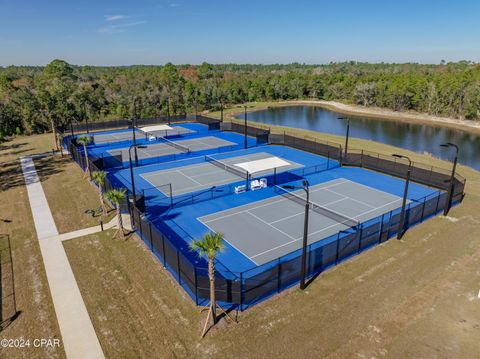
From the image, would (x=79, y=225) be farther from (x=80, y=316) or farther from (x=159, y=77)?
(x=159, y=77)

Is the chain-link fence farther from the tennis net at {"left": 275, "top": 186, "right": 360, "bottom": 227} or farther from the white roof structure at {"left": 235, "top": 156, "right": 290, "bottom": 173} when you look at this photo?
the white roof structure at {"left": 235, "top": 156, "right": 290, "bottom": 173}

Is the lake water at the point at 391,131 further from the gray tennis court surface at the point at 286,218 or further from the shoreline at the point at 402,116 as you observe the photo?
the gray tennis court surface at the point at 286,218

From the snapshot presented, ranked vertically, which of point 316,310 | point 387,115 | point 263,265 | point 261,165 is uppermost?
point 261,165

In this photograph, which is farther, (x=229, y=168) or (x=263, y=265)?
(x=229, y=168)

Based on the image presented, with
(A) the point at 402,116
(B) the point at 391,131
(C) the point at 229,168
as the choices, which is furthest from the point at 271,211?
(A) the point at 402,116

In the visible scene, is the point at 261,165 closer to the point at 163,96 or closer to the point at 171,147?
the point at 171,147

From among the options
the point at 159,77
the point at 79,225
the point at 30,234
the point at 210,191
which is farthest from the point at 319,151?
the point at 159,77

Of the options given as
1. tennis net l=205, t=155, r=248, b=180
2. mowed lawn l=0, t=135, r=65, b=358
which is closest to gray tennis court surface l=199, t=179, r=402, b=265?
tennis net l=205, t=155, r=248, b=180
